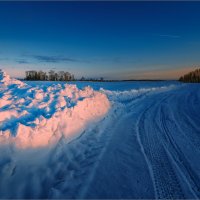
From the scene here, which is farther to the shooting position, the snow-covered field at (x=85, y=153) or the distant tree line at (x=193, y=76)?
the distant tree line at (x=193, y=76)

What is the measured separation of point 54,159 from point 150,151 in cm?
239

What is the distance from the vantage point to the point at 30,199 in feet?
11.6

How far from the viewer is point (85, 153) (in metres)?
5.28

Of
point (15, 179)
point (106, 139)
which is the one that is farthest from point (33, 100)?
point (15, 179)

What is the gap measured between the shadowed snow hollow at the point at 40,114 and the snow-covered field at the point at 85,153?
23 millimetres

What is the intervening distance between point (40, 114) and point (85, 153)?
1.93 m

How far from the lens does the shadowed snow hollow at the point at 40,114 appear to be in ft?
16.2

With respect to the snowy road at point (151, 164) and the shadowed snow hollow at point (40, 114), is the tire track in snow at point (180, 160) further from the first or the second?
the shadowed snow hollow at point (40, 114)

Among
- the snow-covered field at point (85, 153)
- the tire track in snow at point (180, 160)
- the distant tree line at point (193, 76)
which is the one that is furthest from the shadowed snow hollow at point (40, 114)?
the distant tree line at point (193, 76)

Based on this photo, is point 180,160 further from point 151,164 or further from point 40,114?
point 40,114

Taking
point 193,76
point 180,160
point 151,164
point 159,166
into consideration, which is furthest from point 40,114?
point 193,76

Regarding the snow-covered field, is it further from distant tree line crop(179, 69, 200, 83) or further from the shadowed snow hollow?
distant tree line crop(179, 69, 200, 83)

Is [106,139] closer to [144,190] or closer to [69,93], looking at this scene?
[144,190]

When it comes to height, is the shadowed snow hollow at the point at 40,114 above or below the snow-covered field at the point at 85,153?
above
